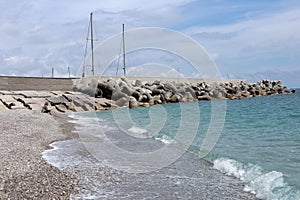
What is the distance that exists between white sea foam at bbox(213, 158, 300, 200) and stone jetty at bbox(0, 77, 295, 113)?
76.2 feet

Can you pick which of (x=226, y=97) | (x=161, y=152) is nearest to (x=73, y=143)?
(x=161, y=152)

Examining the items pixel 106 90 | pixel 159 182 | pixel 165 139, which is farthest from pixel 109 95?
pixel 159 182

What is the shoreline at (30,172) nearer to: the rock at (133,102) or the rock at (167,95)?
the rock at (133,102)

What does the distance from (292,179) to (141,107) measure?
3229 centimetres

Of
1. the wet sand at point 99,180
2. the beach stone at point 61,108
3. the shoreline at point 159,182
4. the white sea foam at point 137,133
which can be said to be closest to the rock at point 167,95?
the beach stone at point 61,108

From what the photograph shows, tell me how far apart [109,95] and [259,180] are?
33.7 m

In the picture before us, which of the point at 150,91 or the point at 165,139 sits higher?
the point at 150,91

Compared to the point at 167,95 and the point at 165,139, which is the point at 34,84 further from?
the point at 165,139

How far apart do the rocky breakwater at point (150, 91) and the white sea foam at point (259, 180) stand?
29.5m

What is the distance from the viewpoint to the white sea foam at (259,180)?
27.9 ft

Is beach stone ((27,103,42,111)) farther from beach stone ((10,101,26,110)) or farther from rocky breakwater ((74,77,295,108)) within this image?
rocky breakwater ((74,77,295,108))

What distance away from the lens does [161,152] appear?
565 inches

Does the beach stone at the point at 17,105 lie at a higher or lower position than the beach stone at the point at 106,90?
lower

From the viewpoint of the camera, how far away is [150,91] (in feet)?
155
